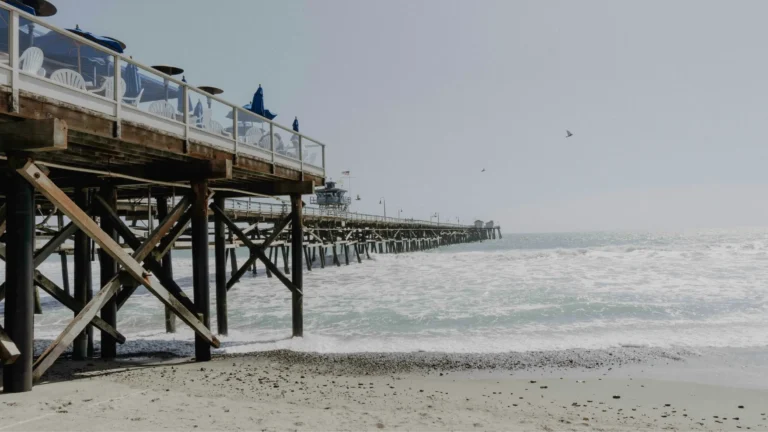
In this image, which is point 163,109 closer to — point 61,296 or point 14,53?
point 14,53

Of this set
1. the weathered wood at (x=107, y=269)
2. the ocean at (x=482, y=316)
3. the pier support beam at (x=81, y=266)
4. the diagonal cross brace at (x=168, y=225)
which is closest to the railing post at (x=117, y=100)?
the diagonal cross brace at (x=168, y=225)

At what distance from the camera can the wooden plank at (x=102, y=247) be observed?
6.00 meters

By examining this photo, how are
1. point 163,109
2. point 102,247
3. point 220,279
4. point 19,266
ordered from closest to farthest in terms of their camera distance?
point 19,266, point 102,247, point 163,109, point 220,279

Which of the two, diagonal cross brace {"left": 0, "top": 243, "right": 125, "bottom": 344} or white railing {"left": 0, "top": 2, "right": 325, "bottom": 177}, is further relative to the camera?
diagonal cross brace {"left": 0, "top": 243, "right": 125, "bottom": 344}

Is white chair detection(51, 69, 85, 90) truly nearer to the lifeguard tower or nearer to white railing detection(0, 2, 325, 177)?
white railing detection(0, 2, 325, 177)

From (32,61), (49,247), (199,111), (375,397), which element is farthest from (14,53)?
(375,397)

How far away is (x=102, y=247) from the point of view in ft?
22.5

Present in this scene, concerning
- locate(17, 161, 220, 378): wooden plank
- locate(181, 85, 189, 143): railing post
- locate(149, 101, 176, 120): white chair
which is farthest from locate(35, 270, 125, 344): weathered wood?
locate(149, 101, 176, 120): white chair

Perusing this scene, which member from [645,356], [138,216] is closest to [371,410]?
[645,356]

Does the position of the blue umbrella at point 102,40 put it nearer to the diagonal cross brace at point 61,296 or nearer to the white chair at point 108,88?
the white chair at point 108,88

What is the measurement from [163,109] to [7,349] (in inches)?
140

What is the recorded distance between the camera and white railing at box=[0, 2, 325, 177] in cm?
532

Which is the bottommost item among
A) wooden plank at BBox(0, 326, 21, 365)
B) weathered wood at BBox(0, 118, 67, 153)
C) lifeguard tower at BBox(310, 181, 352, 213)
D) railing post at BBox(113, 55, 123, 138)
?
wooden plank at BBox(0, 326, 21, 365)

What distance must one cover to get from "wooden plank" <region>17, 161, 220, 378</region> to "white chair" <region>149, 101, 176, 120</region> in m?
1.70
